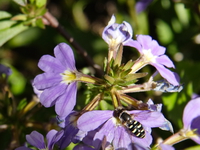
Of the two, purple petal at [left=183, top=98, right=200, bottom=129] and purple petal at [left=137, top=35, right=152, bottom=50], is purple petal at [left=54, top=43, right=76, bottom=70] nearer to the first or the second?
purple petal at [left=137, top=35, right=152, bottom=50]

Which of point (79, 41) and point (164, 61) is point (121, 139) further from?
point (79, 41)

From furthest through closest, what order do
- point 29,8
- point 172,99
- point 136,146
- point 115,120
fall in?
1. point 172,99
2. point 29,8
3. point 115,120
4. point 136,146

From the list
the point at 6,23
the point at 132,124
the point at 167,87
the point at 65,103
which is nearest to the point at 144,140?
the point at 132,124

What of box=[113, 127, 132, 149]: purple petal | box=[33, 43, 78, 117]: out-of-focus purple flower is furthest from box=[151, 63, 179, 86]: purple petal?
box=[33, 43, 78, 117]: out-of-focus purple flower

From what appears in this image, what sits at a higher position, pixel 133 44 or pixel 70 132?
pixel 133 44

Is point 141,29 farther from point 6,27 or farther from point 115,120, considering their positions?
point 115,120

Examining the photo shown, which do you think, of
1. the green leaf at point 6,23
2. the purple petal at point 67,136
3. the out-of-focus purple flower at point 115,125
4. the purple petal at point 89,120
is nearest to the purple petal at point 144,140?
the out-of-focus purple flower at point 115,125

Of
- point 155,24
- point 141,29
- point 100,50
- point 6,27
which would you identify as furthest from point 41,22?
point 155,24
